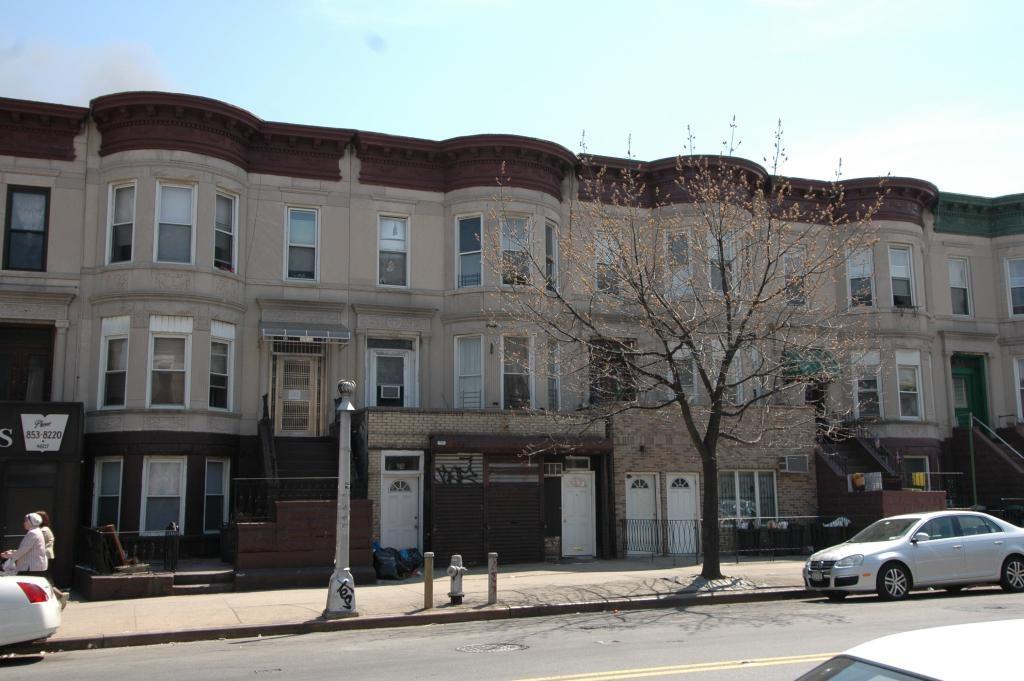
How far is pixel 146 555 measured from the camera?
1959 centimetres

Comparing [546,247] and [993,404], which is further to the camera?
[993,404]

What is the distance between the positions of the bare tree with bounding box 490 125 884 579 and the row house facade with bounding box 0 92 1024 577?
Result: 0.82 meters

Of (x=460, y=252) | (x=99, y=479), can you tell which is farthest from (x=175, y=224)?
(x=460, y=252)

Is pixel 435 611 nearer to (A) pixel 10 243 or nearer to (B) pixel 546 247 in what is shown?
(B) pixel 546 247

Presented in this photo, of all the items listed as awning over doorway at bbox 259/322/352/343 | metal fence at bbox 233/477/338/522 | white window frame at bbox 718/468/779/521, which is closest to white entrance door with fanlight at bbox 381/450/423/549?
metal fence at bbox 233/477/338/522

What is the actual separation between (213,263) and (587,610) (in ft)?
40.5

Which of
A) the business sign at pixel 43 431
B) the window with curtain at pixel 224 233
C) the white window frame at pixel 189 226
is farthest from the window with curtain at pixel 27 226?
the business sign at pixel 43 431

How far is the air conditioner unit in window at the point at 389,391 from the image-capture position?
77.9 ft

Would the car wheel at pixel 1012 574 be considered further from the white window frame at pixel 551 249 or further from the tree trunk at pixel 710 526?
the white window frame at pixel 551 249

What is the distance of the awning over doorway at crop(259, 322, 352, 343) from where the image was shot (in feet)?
72.8

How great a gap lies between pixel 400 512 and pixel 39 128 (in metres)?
12.3

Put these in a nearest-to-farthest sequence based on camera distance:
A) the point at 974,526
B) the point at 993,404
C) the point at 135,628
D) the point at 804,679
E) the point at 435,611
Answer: the point at 804,679 < the point at 135,628 < the point at 435,611 < the point at 974,526 < the point at 993,404

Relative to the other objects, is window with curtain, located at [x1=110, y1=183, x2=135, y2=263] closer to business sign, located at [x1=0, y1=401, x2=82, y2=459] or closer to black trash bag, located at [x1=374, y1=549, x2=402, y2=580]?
business sign, located at [x1=0, y1=401, x2=82, y2=459]

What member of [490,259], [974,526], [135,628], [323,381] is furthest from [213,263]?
[974,526]
